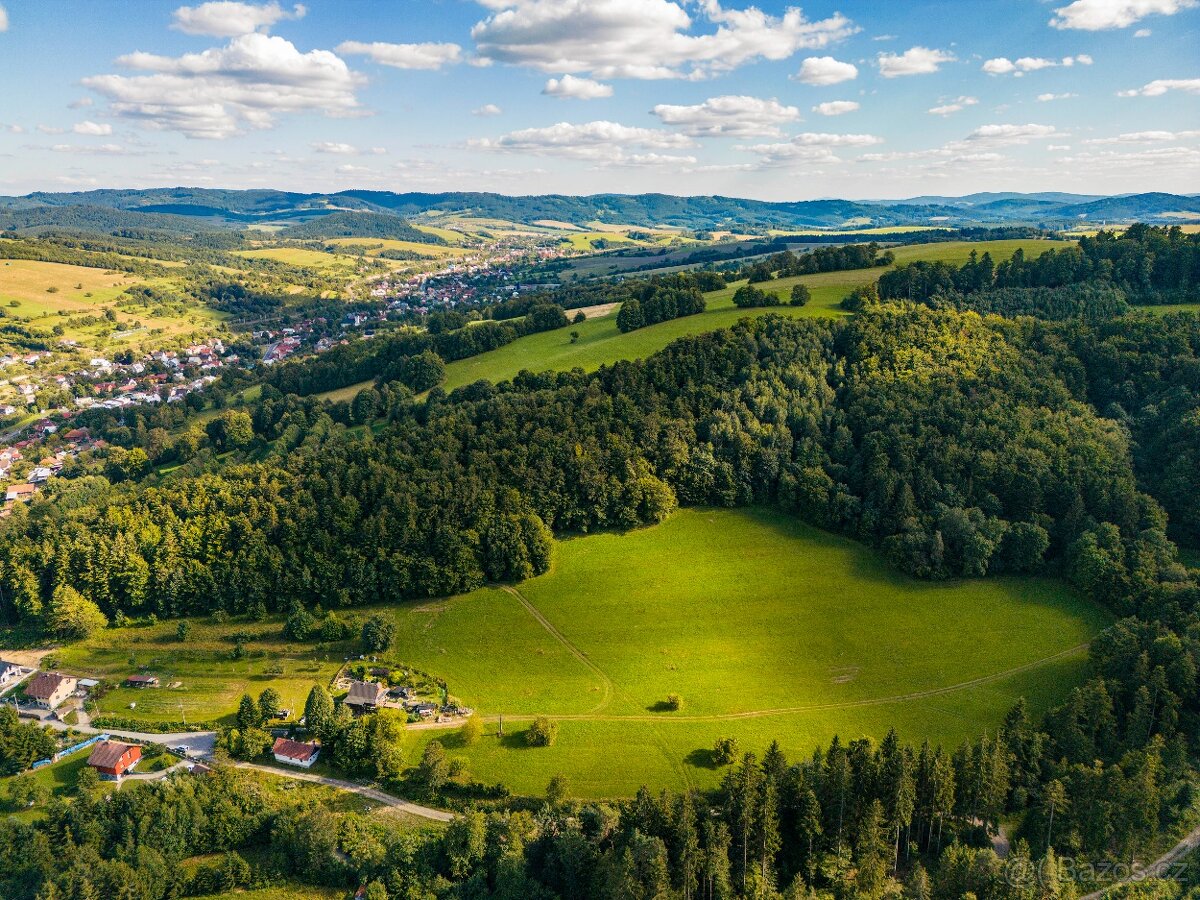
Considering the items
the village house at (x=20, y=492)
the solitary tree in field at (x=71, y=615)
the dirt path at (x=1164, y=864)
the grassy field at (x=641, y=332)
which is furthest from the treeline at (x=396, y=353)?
the dirt path at (x=1164, y=864)

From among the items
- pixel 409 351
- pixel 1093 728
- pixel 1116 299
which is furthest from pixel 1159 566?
pixel 409 351

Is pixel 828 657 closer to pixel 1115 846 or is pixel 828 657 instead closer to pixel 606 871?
pixel 1115 846

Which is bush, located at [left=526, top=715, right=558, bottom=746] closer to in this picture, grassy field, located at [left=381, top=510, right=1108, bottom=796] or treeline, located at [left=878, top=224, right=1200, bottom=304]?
grassy field, located at [left=381, top=510, right=1108, bottom=796]

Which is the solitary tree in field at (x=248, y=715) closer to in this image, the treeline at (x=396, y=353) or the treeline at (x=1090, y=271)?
the treeline at (x=396, y=353)

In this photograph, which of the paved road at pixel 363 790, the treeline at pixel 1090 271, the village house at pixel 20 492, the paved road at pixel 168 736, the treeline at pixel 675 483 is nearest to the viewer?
the paved road at pixel 363 790

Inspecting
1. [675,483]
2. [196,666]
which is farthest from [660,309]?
[196,666]
